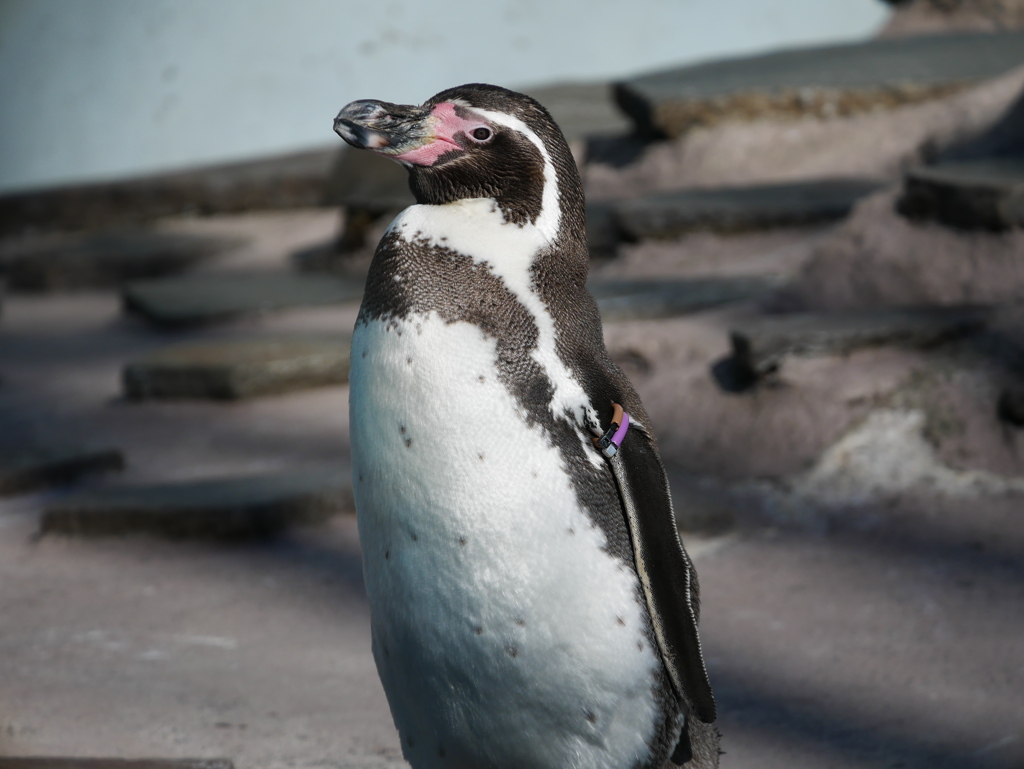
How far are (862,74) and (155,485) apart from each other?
2.88 metres

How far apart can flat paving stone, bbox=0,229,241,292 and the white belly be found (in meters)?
4.23

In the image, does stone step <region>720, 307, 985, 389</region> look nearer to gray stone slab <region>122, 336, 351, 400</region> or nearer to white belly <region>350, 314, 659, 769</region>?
gray stone slab <region>122, 336, 351, 400</region>

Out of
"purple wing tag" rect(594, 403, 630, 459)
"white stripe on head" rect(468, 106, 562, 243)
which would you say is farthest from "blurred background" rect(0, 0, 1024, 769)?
"white stripe on head" rect(468, 106, 562, 243)

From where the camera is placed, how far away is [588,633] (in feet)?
4.71

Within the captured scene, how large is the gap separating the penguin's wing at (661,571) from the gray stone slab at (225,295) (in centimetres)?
307

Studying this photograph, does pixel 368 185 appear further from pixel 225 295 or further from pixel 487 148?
pixel 487 148

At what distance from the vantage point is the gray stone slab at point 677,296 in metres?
3.56

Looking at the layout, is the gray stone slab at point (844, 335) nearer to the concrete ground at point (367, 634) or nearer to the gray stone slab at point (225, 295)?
the concrete ground at point (367, 634)

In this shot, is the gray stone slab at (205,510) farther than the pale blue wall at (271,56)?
No

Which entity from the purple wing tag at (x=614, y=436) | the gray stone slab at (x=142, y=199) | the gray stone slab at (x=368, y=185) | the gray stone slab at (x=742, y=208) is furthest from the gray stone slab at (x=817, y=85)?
the purple wing tag at (x=614, y=436)

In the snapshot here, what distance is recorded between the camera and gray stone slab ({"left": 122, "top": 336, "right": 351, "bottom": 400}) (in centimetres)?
365

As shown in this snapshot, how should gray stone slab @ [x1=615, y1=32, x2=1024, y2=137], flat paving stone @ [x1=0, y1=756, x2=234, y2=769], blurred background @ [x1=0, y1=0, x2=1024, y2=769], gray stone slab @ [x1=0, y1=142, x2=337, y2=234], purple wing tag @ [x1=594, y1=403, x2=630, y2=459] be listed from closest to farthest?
purple wing tag @ [x1=594, y1=403, x2=630, y2=459], flat paving stone @ [x1=0, y1=756, x2=234, y2=769], blurred background @ [x1=0, y1=0, x2=1024, y2=769], gray stone slab @ [x1=615, y1=32, x2=1024, y2=137], gray stone slab @ [x1=0, y1=142, x2=337, y2=234]

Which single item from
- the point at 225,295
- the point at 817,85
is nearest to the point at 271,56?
the point at 225,295

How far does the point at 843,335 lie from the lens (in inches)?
118
